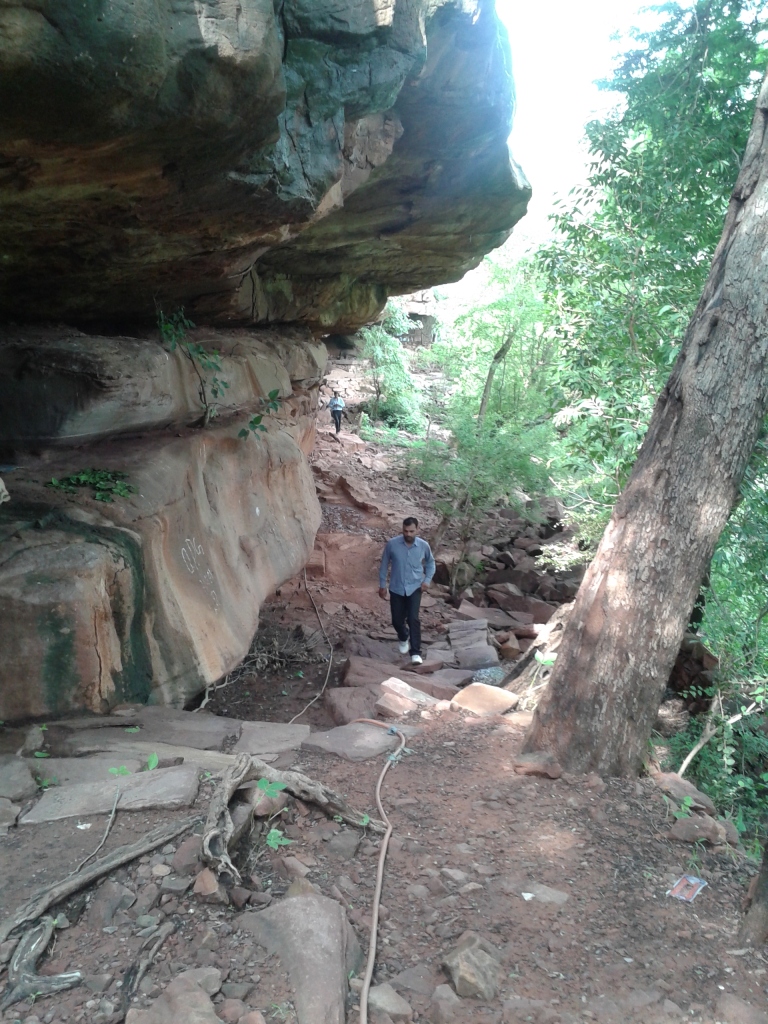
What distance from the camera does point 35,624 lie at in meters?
4.51

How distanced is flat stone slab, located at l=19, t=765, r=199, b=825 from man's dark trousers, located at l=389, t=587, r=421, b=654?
504 centimetres

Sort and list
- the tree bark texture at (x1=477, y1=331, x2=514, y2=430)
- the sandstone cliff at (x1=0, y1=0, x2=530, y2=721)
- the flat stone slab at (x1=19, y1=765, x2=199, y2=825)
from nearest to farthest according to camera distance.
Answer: the sandstone cliff at (x1=0, y1=0, x2=530, y2=721) < the flat stone slab at (x1=19, y1=765, x2=199, y2=825) < the tree bark texture at (x1=477, y1=331, x2=514, y2=430)

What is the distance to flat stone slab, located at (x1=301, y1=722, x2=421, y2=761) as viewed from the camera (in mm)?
4992

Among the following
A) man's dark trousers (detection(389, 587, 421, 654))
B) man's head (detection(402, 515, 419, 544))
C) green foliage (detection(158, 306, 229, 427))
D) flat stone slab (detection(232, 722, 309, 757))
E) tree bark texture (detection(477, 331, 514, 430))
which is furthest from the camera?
tree bark texture (detection(477, 331, 514, 430))

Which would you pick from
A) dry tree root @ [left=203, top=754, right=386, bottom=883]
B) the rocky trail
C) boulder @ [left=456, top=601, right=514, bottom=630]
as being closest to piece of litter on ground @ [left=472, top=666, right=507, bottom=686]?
the rocky trail

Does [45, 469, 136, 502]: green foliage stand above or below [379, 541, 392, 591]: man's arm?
above

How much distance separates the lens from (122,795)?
3.57 meters

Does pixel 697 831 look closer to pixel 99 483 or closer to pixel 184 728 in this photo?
pixel 184 728

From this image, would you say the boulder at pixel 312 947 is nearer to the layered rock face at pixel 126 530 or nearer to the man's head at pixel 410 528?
the layered rock face at pixel 126 530

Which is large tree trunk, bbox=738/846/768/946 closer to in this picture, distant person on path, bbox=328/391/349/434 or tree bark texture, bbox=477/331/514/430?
tree bark texture, bbox=477/331/514/430

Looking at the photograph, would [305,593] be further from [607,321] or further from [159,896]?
[159,896]

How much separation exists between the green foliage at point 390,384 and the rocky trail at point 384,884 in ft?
49.0

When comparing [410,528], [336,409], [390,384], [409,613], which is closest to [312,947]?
[410,528]

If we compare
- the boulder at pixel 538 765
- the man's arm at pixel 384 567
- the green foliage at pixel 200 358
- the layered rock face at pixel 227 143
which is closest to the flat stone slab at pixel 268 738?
the boulder at pixel 538 765
